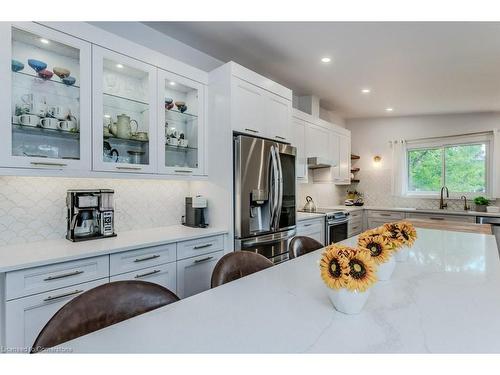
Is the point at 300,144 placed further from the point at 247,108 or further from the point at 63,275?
the point at 63,275

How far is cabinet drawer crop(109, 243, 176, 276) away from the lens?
1.78 m

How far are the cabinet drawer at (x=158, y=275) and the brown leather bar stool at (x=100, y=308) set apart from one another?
36.6 inches

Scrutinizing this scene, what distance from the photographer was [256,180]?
2682mm

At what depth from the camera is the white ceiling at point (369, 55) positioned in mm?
2443

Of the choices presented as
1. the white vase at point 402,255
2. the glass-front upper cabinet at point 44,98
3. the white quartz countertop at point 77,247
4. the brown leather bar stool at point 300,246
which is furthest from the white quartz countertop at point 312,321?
the glass-front upper cabinet at point 44,98

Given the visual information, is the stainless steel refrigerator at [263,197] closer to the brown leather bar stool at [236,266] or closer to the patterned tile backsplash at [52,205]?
the patterned tile backsplash at [52,205]

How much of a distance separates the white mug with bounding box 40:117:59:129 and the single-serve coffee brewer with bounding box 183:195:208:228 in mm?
1247

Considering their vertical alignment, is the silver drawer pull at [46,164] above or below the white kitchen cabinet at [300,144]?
below

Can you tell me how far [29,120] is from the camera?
67.3 inches

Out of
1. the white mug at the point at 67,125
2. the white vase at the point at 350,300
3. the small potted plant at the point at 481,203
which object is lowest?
the white vase at the point at 350,300

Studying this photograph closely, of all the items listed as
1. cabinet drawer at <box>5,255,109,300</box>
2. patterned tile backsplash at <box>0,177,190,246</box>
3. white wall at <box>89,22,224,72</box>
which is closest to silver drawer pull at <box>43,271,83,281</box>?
cabinet drawer at <box>5,255,109,300</box>

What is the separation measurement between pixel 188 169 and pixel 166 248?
0.79m

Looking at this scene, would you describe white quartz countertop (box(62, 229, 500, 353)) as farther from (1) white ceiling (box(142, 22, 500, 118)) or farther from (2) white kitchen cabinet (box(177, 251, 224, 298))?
(1) white ceiling (box(142, 22, 500, 118))
